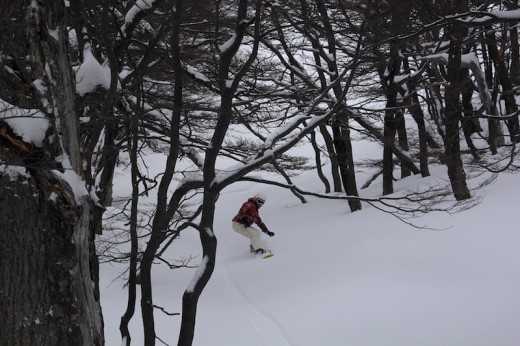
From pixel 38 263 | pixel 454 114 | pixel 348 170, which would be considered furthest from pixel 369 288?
A: pixel 38 263

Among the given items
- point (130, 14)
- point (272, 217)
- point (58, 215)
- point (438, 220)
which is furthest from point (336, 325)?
point (272, 217)

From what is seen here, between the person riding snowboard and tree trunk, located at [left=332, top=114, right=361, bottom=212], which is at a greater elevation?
tree trunk, located at [left=332, top=114, right=361, bottom=212]

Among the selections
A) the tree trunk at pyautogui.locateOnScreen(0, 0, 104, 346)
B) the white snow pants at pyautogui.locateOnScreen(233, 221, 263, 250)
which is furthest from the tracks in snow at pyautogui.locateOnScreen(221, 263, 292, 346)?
A: the tree trunk at pyautogui.locateOnScreen(0, 0, 104, 346)

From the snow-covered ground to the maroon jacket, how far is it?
75 cm

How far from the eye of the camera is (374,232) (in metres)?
9.81

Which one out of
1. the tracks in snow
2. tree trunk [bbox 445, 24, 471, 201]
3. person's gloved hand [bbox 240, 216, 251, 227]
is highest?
tree trunk [bbox 445, 24, 471, 201]

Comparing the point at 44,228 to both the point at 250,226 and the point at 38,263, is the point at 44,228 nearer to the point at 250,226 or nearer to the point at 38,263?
A: the point at 38,263

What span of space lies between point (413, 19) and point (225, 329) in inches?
189

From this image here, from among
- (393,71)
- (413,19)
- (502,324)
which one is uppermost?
(393,71)

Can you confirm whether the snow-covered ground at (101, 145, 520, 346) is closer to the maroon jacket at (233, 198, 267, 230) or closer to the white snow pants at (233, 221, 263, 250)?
the white snow pants at (233, 221, 263, 250)

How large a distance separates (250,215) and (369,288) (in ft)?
13.5

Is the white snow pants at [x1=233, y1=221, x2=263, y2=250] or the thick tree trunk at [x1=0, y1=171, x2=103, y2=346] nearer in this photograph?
the thick tree trunk at [x1=0, y1=171, x2=103, y2=346]

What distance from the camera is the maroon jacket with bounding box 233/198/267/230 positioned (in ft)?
35.7

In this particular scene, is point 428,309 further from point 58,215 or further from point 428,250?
point 58,215
